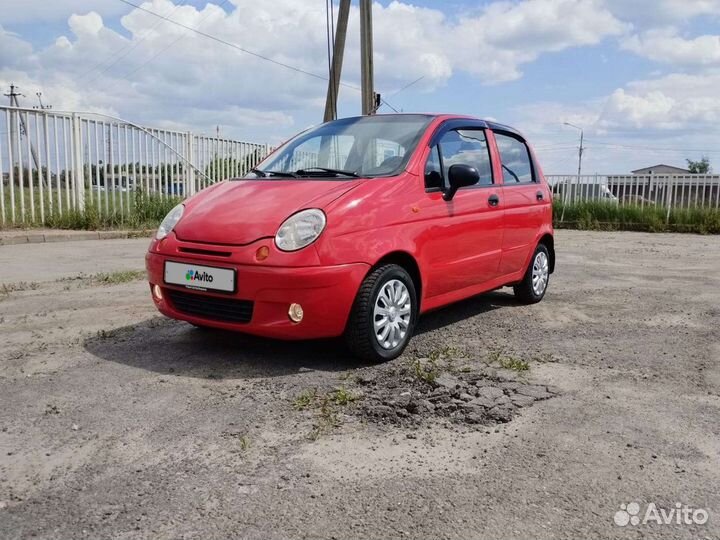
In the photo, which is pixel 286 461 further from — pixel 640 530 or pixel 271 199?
pixel 271 199

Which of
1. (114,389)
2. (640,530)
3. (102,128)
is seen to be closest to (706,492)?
(640,530)

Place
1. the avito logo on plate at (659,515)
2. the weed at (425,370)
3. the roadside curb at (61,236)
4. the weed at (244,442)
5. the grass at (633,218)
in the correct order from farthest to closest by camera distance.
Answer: the grass at (633,218) < the roadside curb at (61,236) < the weed at (425,370) < the weed at (244,442) < the avito logo on plate at (659,515)

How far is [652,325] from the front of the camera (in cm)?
536

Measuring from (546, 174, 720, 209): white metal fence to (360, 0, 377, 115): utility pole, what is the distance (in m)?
6.60

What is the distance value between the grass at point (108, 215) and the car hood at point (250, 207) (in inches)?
352

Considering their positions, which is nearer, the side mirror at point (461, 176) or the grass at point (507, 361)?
the grass at point (507, 361)

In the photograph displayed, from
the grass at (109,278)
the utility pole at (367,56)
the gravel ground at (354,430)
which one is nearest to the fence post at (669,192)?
the utility pole at (367,56)

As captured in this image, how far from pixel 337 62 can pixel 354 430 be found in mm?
15329

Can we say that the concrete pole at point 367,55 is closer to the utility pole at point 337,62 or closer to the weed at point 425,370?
the utility pole at point 337,62

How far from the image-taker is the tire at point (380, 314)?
13.0 ft

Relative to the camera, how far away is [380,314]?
160 inches

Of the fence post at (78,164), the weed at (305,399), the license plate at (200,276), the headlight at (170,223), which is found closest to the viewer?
the weed at (305,399)

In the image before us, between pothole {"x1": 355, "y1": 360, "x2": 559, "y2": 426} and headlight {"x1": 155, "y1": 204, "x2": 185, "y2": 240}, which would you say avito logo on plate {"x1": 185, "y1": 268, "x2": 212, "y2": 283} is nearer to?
headlight {"x1": 155, "y1": 204, "x2": 185, "y2": 240}

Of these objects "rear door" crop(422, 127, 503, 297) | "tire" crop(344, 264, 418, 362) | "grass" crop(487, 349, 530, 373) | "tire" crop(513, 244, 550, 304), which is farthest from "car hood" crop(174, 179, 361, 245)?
"tire" crop(513, 244, 550, 304)
